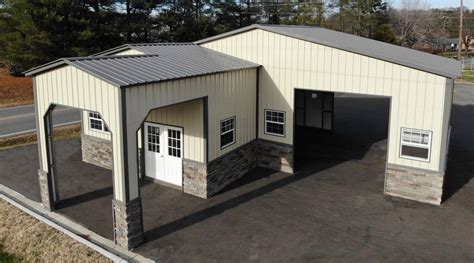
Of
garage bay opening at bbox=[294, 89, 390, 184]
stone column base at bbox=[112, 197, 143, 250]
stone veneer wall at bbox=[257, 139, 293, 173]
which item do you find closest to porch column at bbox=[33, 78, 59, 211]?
stone column base at bbox=[112, 197, 143, 250]

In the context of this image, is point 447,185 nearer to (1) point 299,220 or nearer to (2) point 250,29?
(1) point 299,220

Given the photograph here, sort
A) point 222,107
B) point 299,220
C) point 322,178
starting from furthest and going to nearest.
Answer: point 322,178
point 222,107
point 299,220

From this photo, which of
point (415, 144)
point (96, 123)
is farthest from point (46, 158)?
point (415, 144)

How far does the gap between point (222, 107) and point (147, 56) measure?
2.69 metres

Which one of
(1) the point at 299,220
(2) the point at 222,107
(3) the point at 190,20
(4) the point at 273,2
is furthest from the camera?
(4) the point at 273,2

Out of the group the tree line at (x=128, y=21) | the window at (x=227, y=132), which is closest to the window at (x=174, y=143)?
the window at (x=227, y=132)

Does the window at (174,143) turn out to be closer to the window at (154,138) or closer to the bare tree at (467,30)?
the window at (154,138)

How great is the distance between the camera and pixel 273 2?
51188mm

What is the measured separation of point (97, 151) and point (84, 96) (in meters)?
5.75

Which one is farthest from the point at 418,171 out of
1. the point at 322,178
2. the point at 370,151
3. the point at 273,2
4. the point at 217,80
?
the point at 273,2

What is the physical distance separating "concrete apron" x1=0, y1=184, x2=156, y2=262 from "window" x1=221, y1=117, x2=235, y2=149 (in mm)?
4688

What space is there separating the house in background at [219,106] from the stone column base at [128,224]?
3cm

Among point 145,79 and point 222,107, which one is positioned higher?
→ point 145,79

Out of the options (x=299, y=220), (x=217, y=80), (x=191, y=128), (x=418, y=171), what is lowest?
(x=299, y=220)
